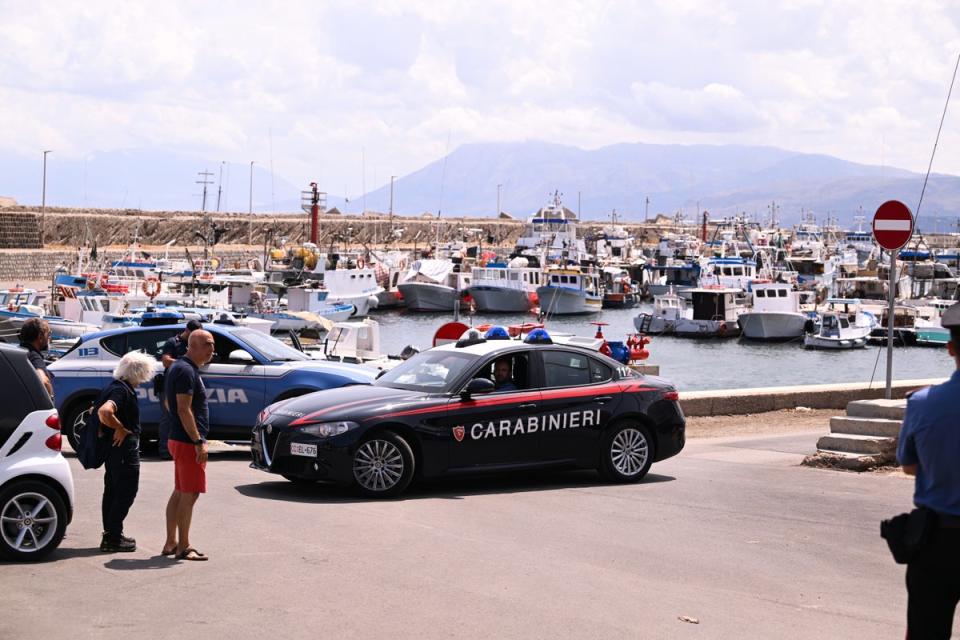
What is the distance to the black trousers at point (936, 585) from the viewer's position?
209 inches

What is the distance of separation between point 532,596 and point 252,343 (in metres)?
8.22

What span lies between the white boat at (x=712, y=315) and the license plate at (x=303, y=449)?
6341cm

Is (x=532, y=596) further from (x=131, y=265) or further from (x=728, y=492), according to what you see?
(x=131, y=265)

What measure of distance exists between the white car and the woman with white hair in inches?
12.9

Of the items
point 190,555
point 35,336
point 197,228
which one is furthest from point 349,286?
point 197,228

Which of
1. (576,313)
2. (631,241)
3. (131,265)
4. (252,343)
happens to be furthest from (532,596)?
(631,241)

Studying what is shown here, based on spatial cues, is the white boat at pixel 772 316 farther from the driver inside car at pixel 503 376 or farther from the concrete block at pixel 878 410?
the driver inside car at pixel 503 376

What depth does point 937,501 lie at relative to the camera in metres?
5.41

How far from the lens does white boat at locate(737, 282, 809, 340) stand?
7162 centimetres

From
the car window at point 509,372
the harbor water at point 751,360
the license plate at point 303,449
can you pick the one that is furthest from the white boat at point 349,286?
the license plate at point 303,449

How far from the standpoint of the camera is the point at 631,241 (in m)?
150

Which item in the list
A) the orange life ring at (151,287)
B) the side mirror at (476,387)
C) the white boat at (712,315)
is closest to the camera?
the side mirror at (476,387)

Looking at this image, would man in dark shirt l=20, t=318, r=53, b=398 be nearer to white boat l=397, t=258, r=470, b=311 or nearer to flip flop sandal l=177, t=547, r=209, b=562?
flip flop sandal l=177, t=547, r=209, b=562

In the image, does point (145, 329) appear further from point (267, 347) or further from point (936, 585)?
point (936, 585)
